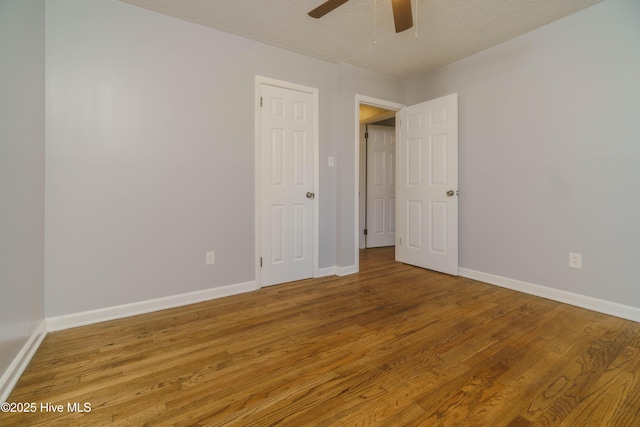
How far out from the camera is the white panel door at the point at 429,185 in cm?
323

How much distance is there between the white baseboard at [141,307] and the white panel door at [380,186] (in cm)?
281

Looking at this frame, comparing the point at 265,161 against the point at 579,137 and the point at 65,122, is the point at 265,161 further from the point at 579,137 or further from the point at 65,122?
the point at 579,137

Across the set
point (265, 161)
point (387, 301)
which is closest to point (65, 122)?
point (265, 161)

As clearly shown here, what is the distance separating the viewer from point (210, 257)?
2.60 meters

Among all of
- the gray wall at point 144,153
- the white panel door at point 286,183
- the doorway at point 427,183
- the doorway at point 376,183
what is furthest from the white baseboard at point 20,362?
the doorway at point 376,183

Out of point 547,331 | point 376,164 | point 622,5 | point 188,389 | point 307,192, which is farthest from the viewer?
point 376,164

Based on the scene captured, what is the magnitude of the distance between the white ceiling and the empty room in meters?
0.03

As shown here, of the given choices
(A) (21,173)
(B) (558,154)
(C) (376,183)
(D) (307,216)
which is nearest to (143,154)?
(A) (21,173)

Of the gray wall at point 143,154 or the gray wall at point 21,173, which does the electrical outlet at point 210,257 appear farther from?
the gray wall at point 21,173

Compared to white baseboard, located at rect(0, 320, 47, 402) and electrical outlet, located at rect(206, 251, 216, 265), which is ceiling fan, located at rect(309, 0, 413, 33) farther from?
white baseboard, located at rect(0, 320, 47, 402)

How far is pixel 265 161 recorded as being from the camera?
287 cm

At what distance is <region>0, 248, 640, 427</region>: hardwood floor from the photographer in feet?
4.01

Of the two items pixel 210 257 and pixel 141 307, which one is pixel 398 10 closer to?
pixel 210 257

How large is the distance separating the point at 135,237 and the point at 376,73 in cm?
317
